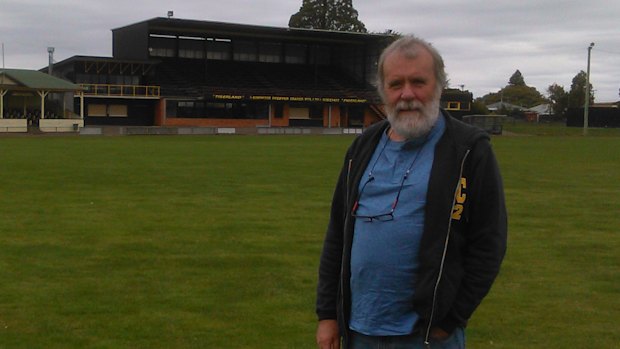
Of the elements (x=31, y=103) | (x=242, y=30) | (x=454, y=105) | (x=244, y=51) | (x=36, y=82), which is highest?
(x=242, y=30)

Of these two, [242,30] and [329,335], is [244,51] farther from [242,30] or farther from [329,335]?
[329,335]

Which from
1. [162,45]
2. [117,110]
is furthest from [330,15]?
[117,110]

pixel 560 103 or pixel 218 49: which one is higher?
pixel 218 49

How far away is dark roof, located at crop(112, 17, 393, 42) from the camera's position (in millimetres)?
71500

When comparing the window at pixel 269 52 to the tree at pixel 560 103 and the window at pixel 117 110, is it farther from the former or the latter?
the tree at pixel 560 103

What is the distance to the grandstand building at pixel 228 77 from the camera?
7000 cm

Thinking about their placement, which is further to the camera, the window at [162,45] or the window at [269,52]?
the window at [269,52]

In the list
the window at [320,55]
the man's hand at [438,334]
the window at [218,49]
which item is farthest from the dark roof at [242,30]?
the man's hand at [438,334]

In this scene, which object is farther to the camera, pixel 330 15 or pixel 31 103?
pixel 330 15

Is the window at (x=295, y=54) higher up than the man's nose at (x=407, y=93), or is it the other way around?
the window at (x=295, y=54)

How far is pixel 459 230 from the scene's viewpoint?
3443mm

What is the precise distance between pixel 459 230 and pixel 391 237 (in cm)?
31

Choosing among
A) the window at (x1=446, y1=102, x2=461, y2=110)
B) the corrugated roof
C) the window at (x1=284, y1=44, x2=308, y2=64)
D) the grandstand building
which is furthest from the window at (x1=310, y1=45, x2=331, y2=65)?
the corrugated roof

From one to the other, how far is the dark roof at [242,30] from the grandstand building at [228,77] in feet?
0.32
